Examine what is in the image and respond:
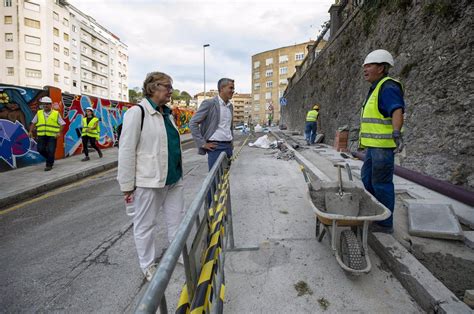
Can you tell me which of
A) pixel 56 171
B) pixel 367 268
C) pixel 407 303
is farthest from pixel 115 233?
pixel 56 171

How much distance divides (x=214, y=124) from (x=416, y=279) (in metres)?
2.76

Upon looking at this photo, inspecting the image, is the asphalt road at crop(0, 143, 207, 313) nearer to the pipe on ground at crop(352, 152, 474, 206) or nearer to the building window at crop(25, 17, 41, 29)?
the pipe on ground at crop(352, 152, 474, 206)

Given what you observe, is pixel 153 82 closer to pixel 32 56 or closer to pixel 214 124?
pixel 214 124

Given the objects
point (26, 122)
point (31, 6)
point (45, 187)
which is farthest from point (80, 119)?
point (31, 6)

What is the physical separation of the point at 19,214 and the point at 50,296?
303 centimetres

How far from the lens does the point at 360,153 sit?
823 centimetres

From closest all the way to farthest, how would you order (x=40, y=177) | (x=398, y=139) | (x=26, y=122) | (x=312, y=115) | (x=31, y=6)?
(x=398, y=139) < (x=40, y=177) < (x=26, y=122) < (x=312, y=115) < (x=31, y=6)

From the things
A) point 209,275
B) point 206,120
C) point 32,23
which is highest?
point 32,23

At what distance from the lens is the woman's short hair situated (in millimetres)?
2504

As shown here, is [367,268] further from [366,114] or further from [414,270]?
[366,114]

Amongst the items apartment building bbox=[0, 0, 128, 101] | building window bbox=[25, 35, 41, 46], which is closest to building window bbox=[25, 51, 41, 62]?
apartment building bbox=[0, 0, 128, 101]

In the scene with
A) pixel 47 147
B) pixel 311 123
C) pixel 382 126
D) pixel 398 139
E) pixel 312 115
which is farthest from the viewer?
pixel 311 123

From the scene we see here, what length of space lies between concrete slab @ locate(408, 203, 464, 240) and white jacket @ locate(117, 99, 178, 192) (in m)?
2.85

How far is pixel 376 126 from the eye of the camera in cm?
297
